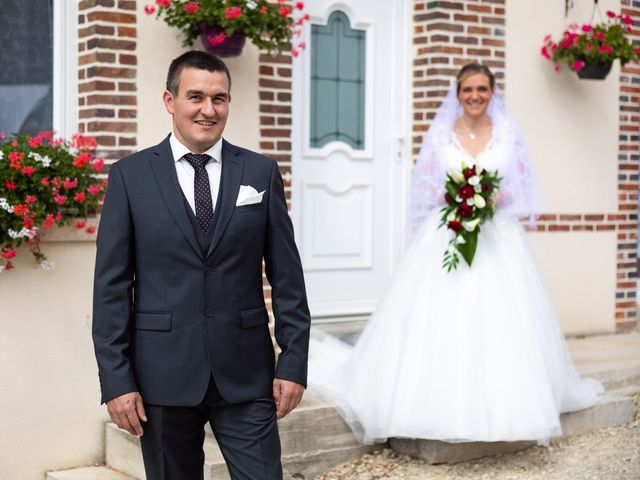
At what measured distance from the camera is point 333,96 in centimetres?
721

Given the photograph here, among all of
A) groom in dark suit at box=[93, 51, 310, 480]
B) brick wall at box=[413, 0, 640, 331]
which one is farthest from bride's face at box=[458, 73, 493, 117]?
groom in dark suit at box=[93, 51, 310, 480]

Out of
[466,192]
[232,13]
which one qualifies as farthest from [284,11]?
[466,192]

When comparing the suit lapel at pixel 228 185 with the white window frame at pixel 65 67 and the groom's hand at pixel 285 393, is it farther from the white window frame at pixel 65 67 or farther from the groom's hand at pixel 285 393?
the white window frame at pixel 65 67

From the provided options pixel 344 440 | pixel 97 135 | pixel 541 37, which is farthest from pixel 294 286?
pixel 541 37

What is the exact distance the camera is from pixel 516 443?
5750 mm

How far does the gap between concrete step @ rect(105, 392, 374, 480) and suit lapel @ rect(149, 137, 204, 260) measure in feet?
7.25

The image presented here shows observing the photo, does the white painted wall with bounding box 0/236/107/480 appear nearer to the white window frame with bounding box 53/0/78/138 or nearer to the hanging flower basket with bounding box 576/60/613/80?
Result: the white window frame with bounding box 53/0/78/138

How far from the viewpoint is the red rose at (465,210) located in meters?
5.79

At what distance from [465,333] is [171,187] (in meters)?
2.75

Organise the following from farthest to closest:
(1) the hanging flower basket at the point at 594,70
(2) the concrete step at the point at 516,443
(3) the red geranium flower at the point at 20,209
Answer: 1. (1) the hanging flower basket at the point at 594,70
2. (2) the concrete step at the point at 516,443
3. (3) the red geranium flower at the point at 20,209

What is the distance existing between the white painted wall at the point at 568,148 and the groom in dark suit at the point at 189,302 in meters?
4.96

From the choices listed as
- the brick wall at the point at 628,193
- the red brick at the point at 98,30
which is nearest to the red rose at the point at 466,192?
the red brick at the point at 98,30

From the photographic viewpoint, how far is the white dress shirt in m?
3.31

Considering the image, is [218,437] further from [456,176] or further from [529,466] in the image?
[456,176]
